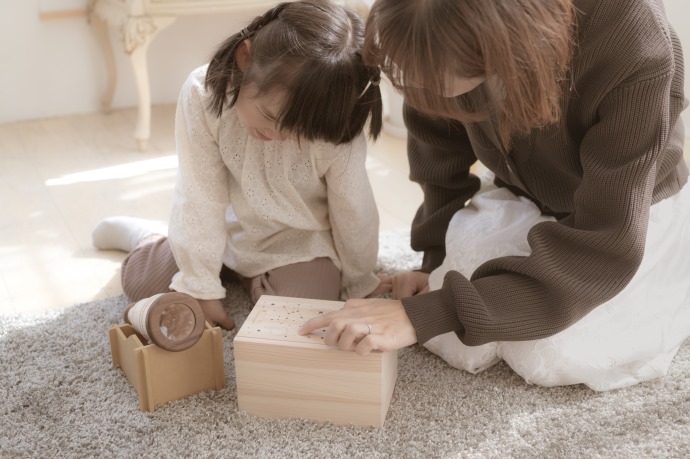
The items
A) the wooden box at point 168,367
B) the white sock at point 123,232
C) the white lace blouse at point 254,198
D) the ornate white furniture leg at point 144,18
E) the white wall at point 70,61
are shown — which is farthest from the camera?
the white wall at point 70,61

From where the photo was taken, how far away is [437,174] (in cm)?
134

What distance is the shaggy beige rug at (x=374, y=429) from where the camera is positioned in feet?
3.35

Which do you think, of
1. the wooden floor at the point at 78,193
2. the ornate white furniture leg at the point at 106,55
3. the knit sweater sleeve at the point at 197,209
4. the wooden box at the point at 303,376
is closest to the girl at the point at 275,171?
the knit sweater sleeve at the point at 197,209

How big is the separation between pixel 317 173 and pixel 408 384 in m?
0.36

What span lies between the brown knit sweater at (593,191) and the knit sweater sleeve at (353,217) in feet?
0.87

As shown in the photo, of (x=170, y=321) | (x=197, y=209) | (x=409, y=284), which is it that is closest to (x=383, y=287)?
(x=409, y=284)

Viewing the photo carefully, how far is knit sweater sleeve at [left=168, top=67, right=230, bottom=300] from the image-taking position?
4.16 ft

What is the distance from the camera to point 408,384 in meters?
1.17

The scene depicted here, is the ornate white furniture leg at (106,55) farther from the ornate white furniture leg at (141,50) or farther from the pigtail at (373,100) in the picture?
the pigtail at (373,100)

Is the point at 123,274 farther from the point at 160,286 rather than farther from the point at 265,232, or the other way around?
the point at 265,232

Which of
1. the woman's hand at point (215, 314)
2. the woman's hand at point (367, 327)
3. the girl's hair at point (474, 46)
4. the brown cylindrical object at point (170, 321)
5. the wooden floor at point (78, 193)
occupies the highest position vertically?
the girl's hair at point (474, 46)

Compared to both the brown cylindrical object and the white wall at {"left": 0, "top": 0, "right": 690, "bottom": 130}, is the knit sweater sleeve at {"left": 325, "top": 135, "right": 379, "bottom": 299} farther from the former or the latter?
the white wall at {"left": 0, "top": 0, "right": 690, "bottom": 130}

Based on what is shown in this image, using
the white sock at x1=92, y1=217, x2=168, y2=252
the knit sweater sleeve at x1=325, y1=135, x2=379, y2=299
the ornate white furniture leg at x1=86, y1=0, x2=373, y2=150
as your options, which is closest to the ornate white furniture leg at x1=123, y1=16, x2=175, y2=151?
the ornate white furniture leg at x1=86, y1=0, x2=373, y2=150

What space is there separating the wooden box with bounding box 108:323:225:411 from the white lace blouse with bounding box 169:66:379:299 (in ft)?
0.61
